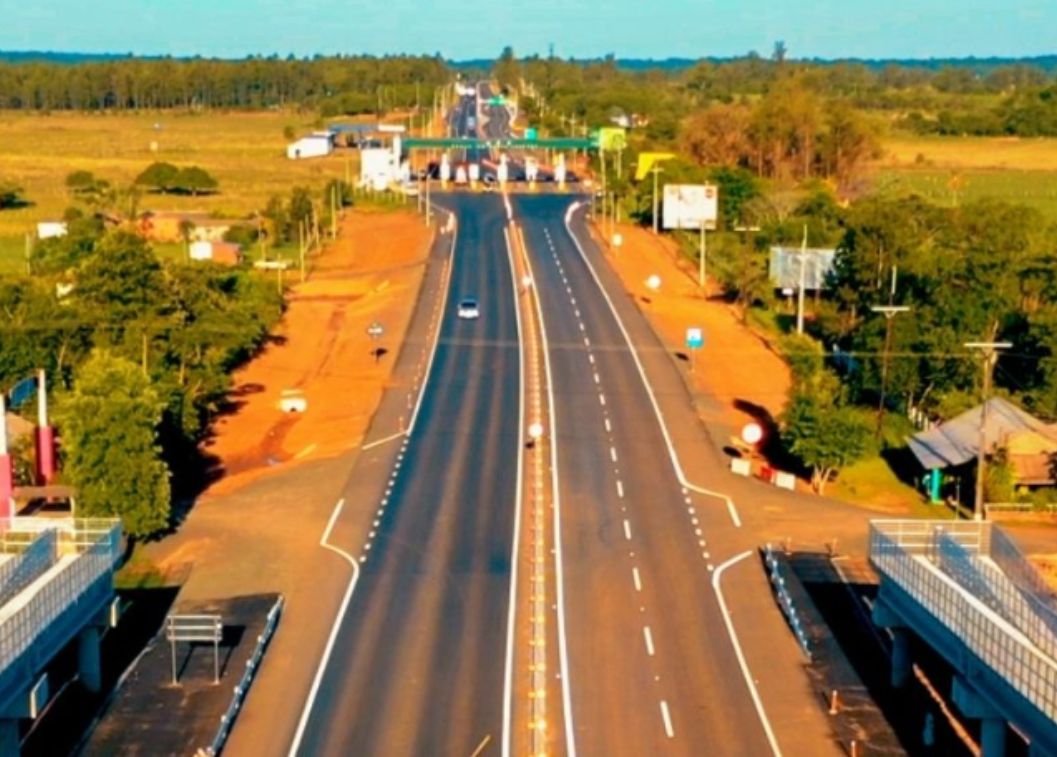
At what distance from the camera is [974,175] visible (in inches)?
6599

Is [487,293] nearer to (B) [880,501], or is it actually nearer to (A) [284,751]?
(B) [880,501]

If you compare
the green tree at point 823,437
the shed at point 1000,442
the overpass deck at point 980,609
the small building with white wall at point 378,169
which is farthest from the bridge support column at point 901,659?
the small building with white wall at point 378,169

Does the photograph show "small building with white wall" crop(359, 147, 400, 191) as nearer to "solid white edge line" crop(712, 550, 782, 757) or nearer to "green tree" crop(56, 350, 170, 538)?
"green tree" crop(56, 350, 170, 538)

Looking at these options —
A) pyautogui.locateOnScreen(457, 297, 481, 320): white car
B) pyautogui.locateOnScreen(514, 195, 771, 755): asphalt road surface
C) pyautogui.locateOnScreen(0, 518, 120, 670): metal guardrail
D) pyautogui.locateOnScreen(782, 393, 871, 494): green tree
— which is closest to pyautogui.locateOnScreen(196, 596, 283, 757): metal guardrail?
pyautogui.locateOnScreen(0, 518, 120, 670): metal guardrail

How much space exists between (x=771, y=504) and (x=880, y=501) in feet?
12.7

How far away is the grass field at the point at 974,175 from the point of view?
14388 cm

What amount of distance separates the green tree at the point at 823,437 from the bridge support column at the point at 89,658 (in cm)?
2382

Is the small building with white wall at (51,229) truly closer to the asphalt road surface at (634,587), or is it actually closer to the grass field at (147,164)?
the grass field at (147,164)

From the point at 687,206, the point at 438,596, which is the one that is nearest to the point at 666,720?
the point at 438,596

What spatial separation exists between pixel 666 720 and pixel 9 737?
11660mm

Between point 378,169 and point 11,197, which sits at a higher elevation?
point 378,169

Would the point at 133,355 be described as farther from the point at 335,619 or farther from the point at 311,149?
the point at 311,149

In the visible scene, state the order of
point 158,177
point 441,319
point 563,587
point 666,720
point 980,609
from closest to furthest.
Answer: point 980,609, point 666,720, point 563,587, point 441,319, point 158,177

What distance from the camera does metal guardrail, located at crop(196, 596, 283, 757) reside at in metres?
34.7
